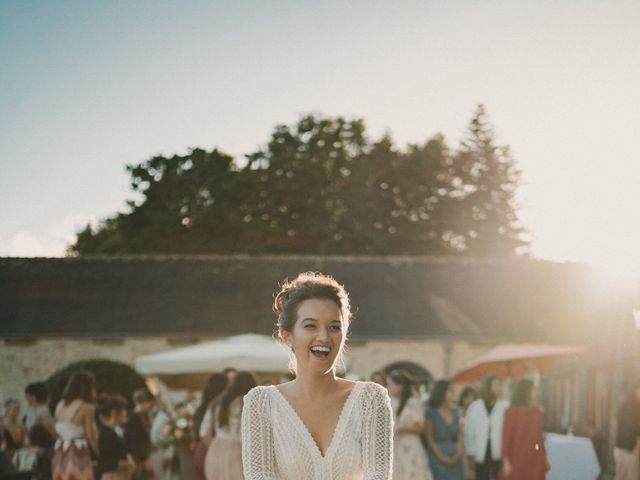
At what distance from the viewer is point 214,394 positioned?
950 cm

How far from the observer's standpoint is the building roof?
29.4m

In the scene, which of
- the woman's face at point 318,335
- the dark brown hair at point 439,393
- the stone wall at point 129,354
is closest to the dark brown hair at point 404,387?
the dark brown hair at point 439,393

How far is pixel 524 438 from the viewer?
1013 centimetres

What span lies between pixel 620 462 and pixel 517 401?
4.38ft

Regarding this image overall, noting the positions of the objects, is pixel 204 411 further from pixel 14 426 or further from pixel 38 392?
pixel 14 426

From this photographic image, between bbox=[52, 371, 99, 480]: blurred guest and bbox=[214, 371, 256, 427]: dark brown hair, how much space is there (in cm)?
161

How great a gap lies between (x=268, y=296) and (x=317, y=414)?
91.9ft

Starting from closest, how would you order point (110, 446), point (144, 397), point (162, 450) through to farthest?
point (110, 446), point (144, 397), point (162, 450)

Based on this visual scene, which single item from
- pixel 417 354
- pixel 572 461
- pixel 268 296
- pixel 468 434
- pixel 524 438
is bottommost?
pixel 572 461

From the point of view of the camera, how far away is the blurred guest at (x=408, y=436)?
1020cm

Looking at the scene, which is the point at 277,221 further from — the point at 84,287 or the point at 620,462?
the point at 620,462

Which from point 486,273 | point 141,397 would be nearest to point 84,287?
point 486,273

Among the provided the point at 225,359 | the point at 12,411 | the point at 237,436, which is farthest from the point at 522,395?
the point at 225,359

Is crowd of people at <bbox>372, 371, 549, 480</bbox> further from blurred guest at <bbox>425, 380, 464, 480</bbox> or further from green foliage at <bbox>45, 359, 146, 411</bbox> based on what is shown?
green foliage at <bbox>45, 359, 146, 411</bbox>
